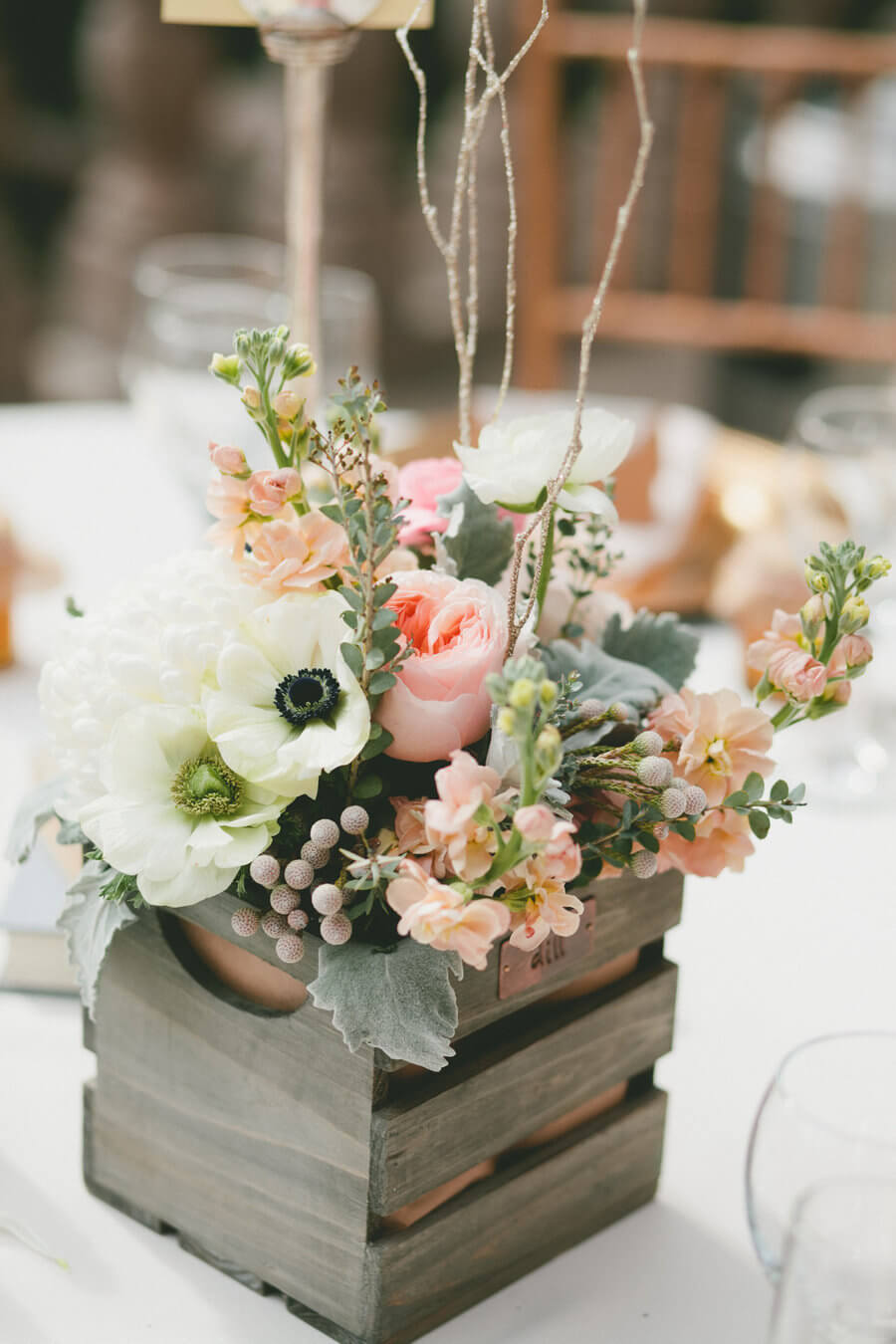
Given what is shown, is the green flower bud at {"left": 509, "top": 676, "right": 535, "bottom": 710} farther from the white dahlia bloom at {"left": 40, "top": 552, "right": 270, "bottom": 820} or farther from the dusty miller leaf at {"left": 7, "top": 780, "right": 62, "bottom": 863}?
the dusty miller leaf at {"left": 7, "top": 780, "right": 62, "bottom": 863}

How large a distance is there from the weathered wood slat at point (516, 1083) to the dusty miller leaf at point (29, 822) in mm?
204

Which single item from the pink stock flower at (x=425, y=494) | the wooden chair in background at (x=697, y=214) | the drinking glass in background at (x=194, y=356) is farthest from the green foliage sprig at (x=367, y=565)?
the wooden chair in background at (x=697, y=214)

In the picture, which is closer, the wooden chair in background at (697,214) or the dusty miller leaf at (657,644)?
the dusty miller leaf at (657,644)

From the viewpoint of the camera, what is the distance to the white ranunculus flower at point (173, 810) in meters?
0.60

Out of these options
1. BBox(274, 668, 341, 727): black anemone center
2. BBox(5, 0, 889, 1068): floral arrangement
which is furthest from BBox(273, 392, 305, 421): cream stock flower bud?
BBox(274, 668, 341, 727): black anemone center

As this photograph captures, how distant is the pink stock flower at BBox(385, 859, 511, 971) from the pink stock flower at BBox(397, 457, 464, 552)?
0.20m

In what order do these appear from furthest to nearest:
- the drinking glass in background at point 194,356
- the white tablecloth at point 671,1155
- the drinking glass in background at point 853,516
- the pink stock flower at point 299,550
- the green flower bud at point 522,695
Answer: the drinking glass in background at point 194,356, the drinking glass in background at point 853,516, the white tablecloth at point 671,1155, the pink stock flower at point 299,550, the green flower bud at point 522,695

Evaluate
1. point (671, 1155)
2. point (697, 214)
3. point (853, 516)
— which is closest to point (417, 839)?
point (671, 1155)

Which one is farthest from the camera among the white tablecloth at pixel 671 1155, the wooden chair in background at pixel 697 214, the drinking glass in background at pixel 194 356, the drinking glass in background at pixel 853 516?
the wooden chair in background at pixel 697 214

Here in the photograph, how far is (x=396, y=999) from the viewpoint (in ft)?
1.91

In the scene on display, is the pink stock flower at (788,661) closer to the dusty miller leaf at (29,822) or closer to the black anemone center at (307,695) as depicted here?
the black anemone center at (307,695)

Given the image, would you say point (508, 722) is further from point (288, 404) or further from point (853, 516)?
point (853, 516)

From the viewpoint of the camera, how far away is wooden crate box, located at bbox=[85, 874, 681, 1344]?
651 millimetres

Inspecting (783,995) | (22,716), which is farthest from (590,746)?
(22,716)
